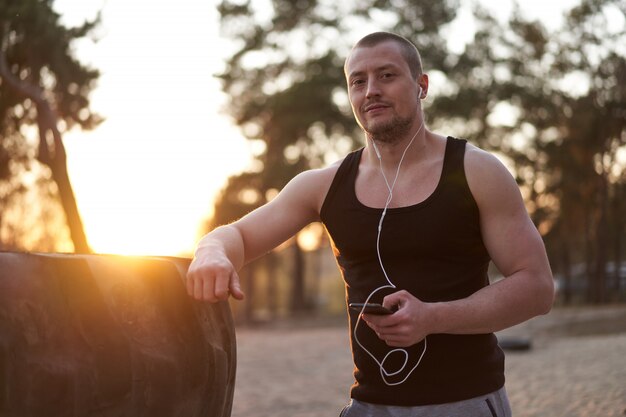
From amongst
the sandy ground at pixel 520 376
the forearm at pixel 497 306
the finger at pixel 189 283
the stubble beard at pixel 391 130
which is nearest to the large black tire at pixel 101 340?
the finger at pixel 189 283

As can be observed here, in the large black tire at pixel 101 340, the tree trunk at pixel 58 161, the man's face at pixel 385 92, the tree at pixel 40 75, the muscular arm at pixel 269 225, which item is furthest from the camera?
the tree at pixel 40 75

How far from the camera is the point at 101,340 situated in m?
1.78

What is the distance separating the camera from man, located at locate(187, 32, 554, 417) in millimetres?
2236

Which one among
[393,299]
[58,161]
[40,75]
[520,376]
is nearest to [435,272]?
[393,299]

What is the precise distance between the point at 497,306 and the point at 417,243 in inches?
10.9

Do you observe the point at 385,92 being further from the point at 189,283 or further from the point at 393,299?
the point at 189,283

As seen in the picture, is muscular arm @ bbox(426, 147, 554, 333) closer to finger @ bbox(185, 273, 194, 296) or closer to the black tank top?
the black tank top

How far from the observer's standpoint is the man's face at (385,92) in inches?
95.0

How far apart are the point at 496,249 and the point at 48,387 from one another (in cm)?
120

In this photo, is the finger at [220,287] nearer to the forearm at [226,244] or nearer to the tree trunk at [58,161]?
the forearm at [226,244]

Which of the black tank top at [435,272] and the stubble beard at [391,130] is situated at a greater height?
the stubble beard at [391,130]

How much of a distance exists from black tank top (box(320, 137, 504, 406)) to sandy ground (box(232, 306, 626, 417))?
5.04 meters

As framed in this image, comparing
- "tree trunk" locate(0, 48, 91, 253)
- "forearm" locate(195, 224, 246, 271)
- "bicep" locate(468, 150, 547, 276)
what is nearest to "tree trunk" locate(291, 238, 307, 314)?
"tree trunk" locate(0, 48, 91, 253)

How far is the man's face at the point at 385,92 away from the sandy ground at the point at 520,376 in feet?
17.1
